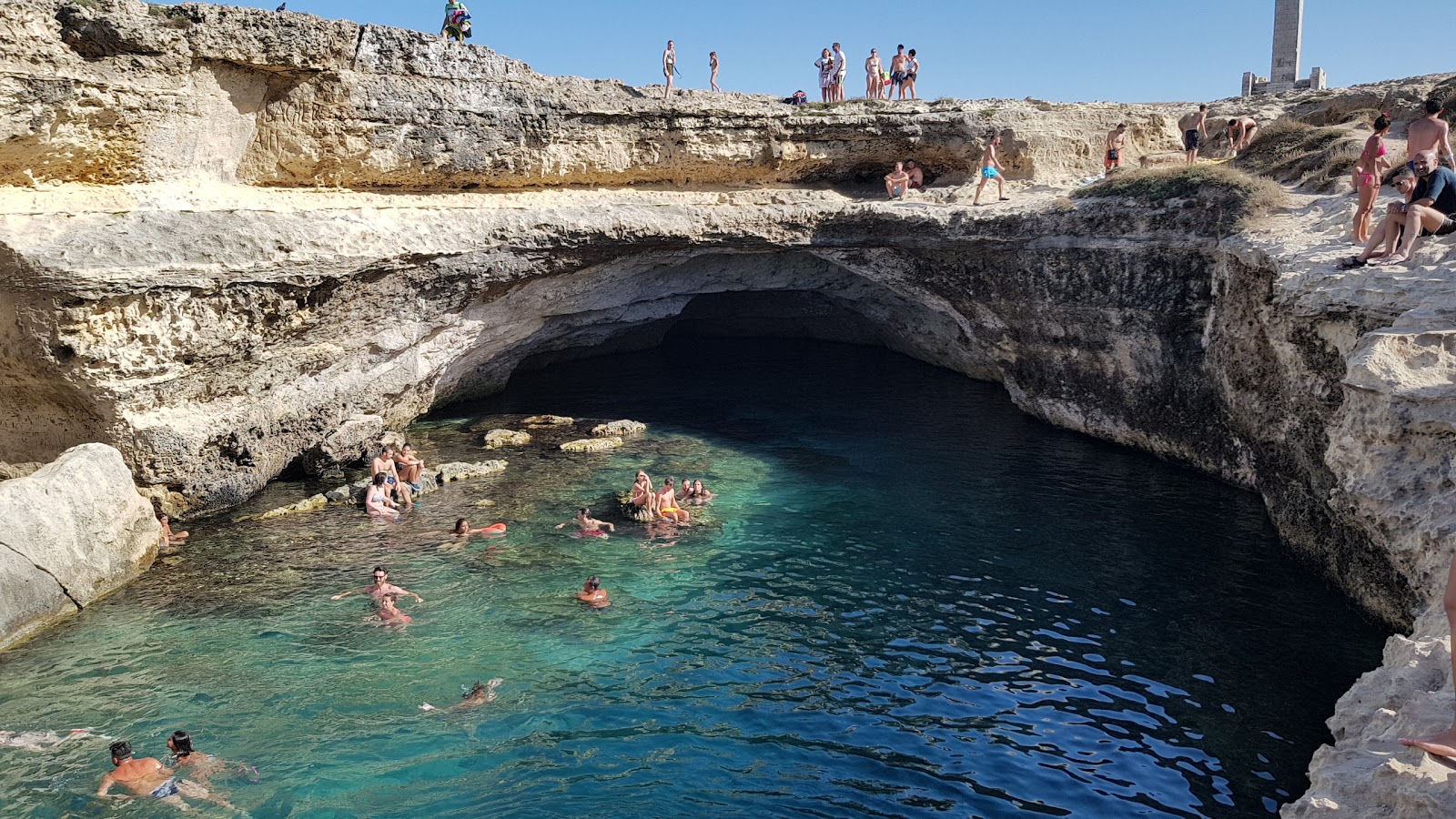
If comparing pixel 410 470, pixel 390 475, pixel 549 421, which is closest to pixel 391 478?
pixel 390 475

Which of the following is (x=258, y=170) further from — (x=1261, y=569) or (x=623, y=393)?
(x=1261, y=569)

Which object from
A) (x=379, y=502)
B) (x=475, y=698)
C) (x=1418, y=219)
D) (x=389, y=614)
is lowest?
(x=475, y=698)

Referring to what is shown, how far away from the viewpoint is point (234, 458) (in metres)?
17.1

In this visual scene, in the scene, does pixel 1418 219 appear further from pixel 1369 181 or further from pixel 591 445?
pixel 591 445

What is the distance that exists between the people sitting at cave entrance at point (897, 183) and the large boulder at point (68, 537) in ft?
51.9

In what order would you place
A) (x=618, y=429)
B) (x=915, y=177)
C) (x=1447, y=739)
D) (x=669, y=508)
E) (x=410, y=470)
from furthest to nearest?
1. (x=915, y=177)
2. (x=618, y=429)
3. (x=410, y=470)
4. (x=669, y=508)
5. (x=1447, y=739)

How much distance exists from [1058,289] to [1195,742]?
11.9m

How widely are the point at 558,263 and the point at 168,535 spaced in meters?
8.61

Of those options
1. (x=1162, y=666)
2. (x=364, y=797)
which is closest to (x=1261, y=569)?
(x=1162, y=666)

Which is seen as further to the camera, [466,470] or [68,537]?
[466,470]

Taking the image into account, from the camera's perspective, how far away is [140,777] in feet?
29.9

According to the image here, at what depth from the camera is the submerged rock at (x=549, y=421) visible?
895 inches

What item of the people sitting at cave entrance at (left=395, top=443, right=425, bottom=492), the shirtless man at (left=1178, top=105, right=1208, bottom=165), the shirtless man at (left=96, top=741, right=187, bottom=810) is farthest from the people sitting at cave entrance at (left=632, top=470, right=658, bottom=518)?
the shirtless man at (left=1178, top=105, right=1208, bottom=165)

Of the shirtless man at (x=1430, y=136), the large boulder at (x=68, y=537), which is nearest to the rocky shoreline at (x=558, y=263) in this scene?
the large boulder at (x=68, y=537)
